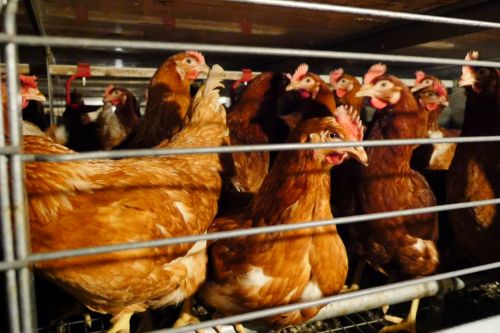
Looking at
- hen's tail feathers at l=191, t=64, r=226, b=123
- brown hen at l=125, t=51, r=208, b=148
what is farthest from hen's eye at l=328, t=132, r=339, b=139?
brown hen at l=125, t=51, r=208, b=148

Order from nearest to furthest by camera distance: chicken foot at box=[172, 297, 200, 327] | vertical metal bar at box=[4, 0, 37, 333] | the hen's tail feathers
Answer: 1. vertical metal bar at box=[4, 0, 37, 333]
2. chicken foot at box=[172, 297, 200, 327]
3. the hen's tail feathers

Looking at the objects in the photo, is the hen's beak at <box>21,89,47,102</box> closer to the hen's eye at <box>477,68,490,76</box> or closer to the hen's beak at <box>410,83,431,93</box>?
the hen's eye at <box>477,68,490,76</box>

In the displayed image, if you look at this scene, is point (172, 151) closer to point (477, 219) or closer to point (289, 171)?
point (289, 171)

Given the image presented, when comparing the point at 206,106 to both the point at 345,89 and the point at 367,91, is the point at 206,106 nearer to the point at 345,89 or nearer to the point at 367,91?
the point at 367,91

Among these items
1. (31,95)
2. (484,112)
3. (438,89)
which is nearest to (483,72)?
(484,112)

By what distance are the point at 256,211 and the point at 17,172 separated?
740 mm

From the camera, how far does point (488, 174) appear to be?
143 cm

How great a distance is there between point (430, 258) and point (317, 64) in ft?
7.34

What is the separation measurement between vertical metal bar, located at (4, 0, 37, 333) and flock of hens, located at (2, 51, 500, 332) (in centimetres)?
34

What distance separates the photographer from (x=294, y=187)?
3.62 feet

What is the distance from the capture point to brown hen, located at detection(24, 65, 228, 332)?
2.91 ft

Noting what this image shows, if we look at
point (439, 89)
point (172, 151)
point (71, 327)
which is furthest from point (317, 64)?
point (172, 151)

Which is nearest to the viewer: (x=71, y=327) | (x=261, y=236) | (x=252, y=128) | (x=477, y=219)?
(x=261, y=236)

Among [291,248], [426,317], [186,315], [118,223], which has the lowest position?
[426,317]
